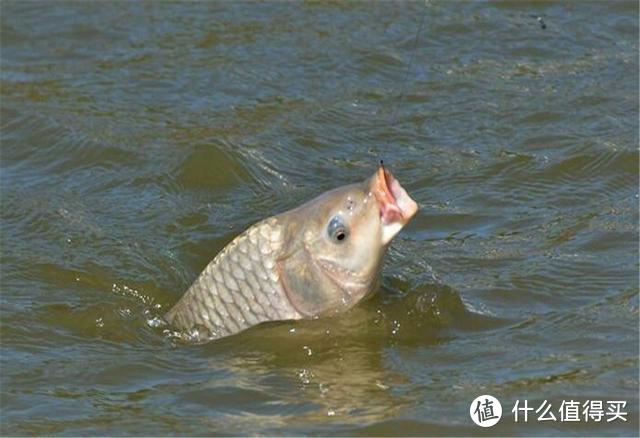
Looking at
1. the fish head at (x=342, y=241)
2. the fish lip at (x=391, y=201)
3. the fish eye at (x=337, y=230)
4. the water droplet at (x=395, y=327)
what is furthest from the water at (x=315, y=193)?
the fish lip at (x=391, y=201)

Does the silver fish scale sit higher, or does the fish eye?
the fish eye

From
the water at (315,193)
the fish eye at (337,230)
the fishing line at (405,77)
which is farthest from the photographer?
the fishing line at (405,77)

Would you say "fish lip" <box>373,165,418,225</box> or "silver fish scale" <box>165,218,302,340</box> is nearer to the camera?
"fish lip" <box>373,165,418,225</box>

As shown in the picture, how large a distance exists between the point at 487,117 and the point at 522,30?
4.59 feet

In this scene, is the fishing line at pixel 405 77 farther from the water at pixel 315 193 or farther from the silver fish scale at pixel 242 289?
the silver fish scale at pixel 242 289

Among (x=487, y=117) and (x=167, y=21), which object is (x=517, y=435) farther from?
(x=167, y=21)

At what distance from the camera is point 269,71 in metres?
9.20

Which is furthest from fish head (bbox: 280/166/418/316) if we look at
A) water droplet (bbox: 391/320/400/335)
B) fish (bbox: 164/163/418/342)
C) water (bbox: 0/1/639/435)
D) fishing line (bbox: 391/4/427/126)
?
fishing line (bbox: 391/4/427/126)

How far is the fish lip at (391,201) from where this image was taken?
5.56 metres

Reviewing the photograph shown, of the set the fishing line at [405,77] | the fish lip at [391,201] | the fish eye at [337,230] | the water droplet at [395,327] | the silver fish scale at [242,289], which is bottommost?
the water droplet at [395,327]

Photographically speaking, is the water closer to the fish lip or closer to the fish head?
the fish head

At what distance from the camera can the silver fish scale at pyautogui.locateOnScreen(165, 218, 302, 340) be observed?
577 cm

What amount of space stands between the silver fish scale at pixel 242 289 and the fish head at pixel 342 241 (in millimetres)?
48

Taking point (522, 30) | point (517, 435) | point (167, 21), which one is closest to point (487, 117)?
point (522, 30)
